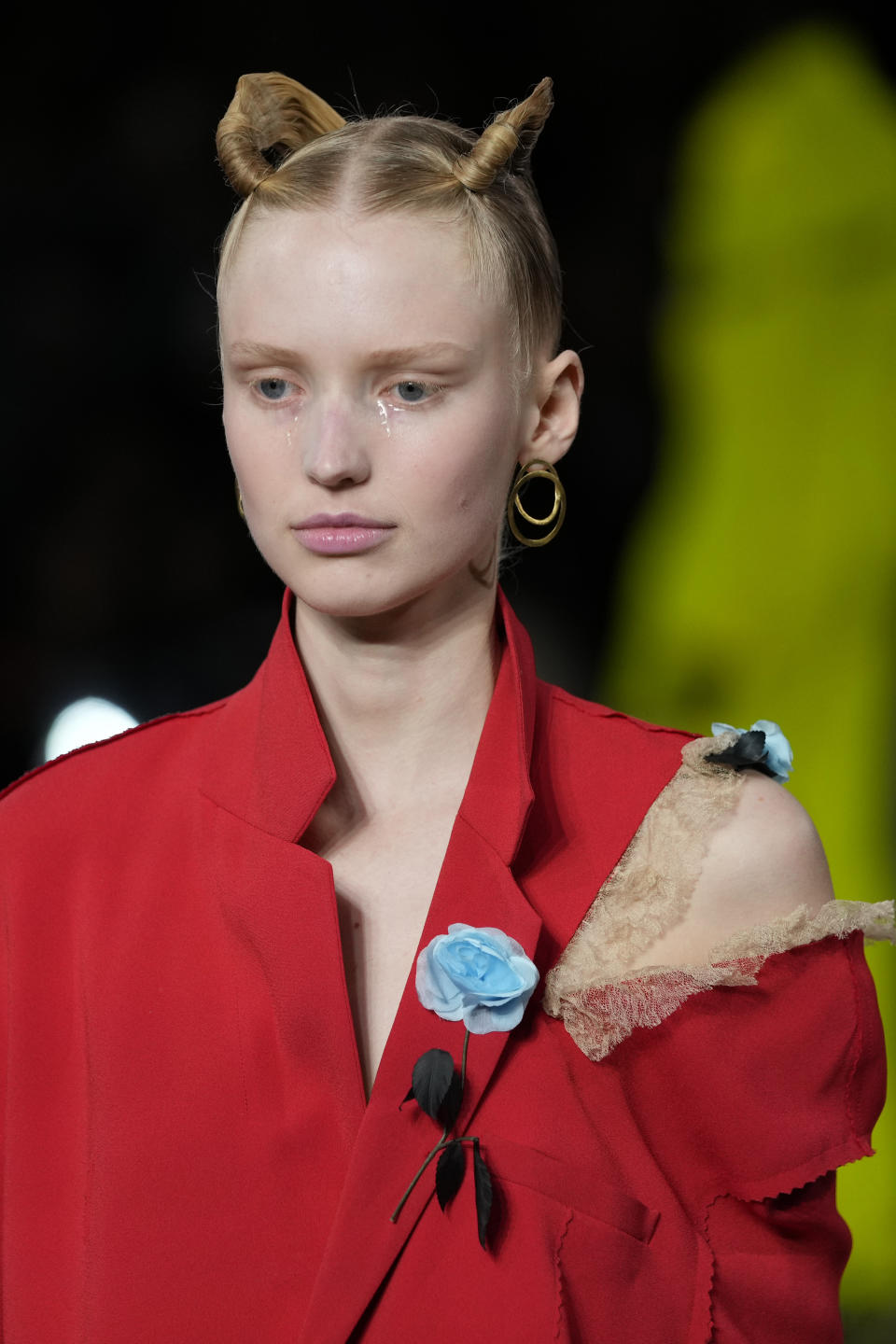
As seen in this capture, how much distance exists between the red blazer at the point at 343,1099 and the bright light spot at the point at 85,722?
91cm

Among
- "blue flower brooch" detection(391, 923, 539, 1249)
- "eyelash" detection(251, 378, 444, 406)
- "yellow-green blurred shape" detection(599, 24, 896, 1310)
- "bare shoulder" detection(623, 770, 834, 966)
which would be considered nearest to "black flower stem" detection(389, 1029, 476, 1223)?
"blue flower brooch" detection(391, 923, 539, 1249)

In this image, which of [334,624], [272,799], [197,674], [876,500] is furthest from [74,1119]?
[876,500]

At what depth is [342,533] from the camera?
1.13 metres

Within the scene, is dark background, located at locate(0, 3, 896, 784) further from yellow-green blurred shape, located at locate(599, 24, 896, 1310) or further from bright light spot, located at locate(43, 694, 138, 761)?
yellow-green blurred shape, located at locate(599, 24, 896, 1310)

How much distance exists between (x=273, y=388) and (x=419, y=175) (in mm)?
191

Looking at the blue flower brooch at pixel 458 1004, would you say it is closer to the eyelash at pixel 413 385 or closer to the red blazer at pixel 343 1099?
the red blazer at pixel 343 1099

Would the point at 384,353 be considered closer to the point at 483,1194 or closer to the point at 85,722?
the point at 483,1194

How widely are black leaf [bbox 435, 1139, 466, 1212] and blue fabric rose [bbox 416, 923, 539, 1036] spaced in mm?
82

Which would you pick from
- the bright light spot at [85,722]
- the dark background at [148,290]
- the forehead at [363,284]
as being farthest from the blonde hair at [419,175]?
the bright light spot at [85,722]

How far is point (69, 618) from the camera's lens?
2232 millimetres

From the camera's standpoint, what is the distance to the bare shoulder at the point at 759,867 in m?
1.22

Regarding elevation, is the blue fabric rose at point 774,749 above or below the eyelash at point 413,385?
below

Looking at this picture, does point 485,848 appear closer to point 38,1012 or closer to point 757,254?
point 38,1012

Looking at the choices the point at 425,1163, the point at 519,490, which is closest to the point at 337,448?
the point at 519,490
